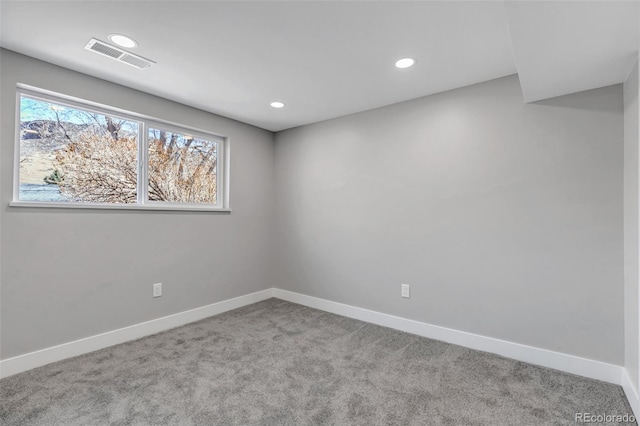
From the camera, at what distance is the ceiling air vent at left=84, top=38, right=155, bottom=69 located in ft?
6.72

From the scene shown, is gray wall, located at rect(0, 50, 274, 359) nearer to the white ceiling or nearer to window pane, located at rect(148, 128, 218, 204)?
window pane, located at rect(148, 128, 218, 204)

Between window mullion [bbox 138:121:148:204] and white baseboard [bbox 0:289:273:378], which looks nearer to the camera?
white baseboard [bbox 0:289:273:378]

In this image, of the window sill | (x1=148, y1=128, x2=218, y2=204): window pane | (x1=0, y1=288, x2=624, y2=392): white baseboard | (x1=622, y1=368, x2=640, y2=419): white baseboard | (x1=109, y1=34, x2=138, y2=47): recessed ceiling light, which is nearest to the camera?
(x1=622, y1=368, x2=640, y2=419): white baseboard

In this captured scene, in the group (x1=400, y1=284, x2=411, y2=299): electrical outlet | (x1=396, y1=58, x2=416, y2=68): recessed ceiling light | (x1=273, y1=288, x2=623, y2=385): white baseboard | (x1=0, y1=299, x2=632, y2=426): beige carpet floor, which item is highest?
(x1=396, y1=58, x2=416, y2=68): recessed ceiling light

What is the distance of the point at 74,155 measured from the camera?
2561 mm

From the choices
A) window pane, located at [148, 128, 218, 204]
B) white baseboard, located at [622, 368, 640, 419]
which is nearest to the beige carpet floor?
white baseboard, located at [622, 368, 640, 419]

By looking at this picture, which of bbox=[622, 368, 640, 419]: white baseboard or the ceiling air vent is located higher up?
the ceiling air vent

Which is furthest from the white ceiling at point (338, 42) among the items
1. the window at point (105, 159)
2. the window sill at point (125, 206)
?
the window sill at point (125, 206)

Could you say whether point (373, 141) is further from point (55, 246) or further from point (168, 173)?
point (55, 246)

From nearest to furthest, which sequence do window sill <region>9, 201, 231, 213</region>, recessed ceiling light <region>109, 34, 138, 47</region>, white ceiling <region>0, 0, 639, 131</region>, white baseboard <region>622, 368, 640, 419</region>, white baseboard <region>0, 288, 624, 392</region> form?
white ceiling <region>0, 0, 639, 131</region>
white baseboard <region>622, 368, 640, 419</region>
recessed ceiling light <region>109, 34, 138, 47</region>
white baseboard <region>0, 288, 624, 392</region>
window sill <region>9, 201, 231, 213</region>

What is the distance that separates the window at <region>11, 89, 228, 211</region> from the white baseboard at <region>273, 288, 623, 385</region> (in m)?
1.93

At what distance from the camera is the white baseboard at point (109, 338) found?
2.21 meters

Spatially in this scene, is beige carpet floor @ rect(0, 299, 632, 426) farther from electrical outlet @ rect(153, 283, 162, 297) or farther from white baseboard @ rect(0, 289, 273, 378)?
electrical outlet @ rect(153, 283, 162, 297)

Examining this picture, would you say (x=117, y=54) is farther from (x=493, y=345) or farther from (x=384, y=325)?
(x=493, y=345)
